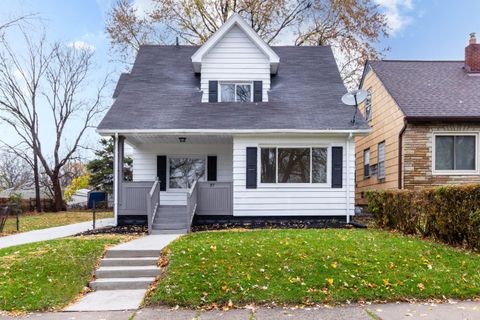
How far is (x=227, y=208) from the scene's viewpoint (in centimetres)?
1258

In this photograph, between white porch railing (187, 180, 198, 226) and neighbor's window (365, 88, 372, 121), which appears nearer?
white porch railing (187, 180, 198, 226)

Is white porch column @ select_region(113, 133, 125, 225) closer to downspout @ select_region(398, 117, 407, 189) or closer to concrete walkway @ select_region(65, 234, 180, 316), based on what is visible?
concrete walkway @ select_region(65, 234, 180, 316)

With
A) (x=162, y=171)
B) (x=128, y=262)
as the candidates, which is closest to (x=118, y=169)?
(x=162, y=171)

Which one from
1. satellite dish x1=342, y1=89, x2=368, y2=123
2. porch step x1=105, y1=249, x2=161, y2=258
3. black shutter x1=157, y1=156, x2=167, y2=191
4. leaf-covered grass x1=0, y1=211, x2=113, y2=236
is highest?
satellite dish x1=342, y1=89, x2=368, y2=123

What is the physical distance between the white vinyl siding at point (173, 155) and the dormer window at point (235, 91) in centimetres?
172

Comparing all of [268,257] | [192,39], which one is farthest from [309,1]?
[268,257]

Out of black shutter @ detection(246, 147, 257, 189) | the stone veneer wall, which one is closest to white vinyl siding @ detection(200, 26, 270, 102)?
black shutter @ detection(246, 147, 257, 189)

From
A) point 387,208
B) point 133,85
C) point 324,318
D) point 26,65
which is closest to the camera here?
point 324,318

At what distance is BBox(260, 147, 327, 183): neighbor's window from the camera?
1248cm

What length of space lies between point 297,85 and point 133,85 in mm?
6102

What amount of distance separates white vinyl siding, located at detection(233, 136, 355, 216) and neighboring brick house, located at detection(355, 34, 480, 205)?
2629 mm

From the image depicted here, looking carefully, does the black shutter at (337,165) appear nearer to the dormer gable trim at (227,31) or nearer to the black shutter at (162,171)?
the dormer gable trim at (227,31)

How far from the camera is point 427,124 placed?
13484mm

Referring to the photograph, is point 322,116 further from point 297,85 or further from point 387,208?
point 387,208
